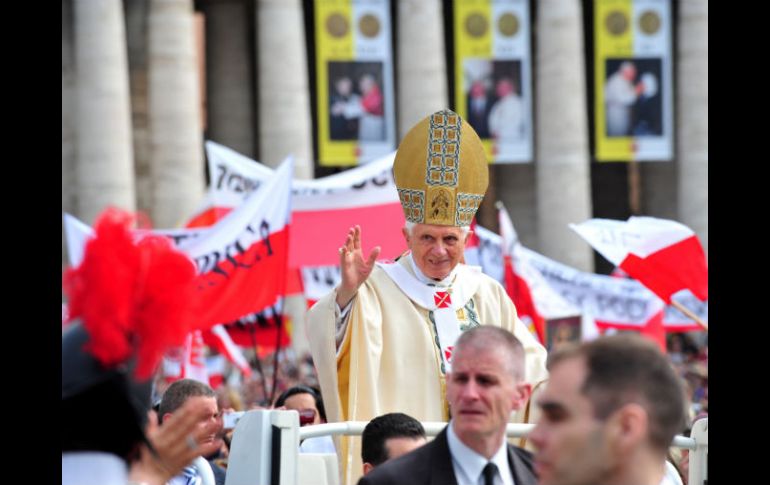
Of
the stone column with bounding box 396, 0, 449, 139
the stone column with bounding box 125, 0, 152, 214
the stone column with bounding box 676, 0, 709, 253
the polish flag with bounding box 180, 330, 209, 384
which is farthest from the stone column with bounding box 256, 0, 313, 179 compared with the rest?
the polish flag with bounding box 180, 330, 209, 384

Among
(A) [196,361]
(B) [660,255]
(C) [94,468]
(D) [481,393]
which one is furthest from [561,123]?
(C) [94,468]

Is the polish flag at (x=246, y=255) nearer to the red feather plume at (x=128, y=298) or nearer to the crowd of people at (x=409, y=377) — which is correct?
the crowd of people at (x=409, y=377)

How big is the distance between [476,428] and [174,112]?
52269 mm

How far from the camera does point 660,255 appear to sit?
2389 centimetres

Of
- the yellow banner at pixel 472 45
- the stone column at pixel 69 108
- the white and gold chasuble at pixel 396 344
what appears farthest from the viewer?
the yellow banner at pixel 472 45

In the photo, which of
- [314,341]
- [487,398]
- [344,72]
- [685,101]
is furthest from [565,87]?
[487,398]

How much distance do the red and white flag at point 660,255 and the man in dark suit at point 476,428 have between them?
50.9 ft

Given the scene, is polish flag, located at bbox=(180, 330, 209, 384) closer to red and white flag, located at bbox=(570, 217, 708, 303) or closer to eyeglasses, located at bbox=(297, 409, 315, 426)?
red and white flag, located at bbox=(570, 217, 708, 303)

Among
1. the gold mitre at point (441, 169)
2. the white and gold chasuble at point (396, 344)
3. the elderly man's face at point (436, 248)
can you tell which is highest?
the gold mitre at point (441, 169)

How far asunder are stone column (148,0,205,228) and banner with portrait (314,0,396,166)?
4595 millimetres

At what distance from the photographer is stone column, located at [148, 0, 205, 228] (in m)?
58.9

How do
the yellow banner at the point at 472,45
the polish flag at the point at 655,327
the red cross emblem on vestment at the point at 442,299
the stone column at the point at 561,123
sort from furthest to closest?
1. the stone column at the point at 561,123
2. the yellow banner at the point at 472,45
3. the polish flag at the point at 655,327
4. the red cross emblem on vestment at the point at 442,299

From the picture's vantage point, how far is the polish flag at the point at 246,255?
880 inches

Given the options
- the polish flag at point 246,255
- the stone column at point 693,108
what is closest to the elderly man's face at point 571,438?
the polish flag at point 246,255
